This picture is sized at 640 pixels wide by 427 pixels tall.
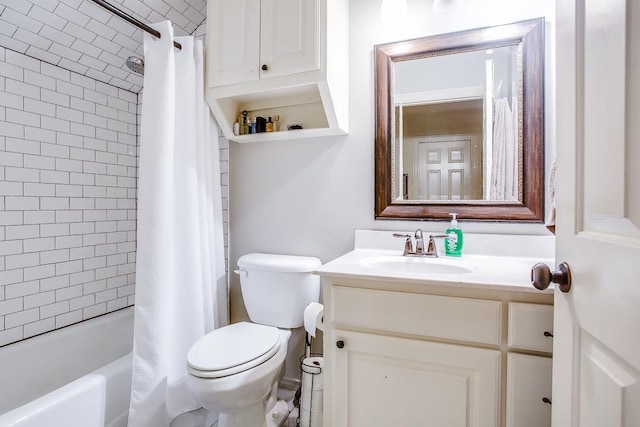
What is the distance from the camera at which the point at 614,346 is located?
508 mm

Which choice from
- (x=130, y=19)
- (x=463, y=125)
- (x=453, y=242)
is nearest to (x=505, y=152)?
(x=463, y=125)

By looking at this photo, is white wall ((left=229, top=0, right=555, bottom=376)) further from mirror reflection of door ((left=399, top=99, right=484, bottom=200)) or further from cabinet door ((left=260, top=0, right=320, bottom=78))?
cabinet door ((left=260, top=0, right=320, bottom=78))

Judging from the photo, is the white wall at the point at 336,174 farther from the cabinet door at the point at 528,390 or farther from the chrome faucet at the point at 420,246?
the cabinet door at the point at 528,390

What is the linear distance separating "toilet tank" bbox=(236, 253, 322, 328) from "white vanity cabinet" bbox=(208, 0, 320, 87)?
3.00 feet

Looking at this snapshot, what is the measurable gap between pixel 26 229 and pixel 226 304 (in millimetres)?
1086

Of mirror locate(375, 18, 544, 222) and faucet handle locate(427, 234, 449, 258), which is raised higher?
mirror locate(375, 18, 544, 222)

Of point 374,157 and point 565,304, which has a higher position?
point 374,157

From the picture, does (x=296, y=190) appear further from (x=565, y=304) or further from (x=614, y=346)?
(x=614, y=346)

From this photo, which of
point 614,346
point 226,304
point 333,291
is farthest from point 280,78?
point 614,346

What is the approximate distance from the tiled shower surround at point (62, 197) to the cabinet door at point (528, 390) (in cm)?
216

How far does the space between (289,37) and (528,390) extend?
161cm

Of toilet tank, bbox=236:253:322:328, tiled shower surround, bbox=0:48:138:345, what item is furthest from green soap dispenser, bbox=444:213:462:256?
tiled shower surround, bbox=0:48:138:345

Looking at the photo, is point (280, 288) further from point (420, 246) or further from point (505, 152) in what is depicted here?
point (505, 152)

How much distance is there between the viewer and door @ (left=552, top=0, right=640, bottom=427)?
1.54ft
